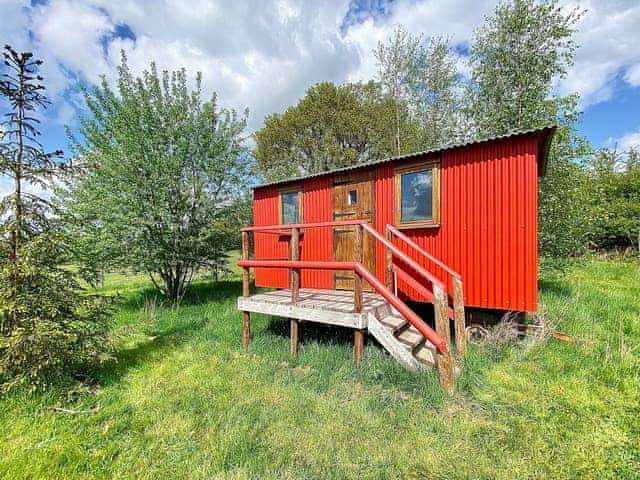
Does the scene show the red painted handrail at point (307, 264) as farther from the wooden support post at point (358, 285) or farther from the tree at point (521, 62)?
the tree at point (521, 62)

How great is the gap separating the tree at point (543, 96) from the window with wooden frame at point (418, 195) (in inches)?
222

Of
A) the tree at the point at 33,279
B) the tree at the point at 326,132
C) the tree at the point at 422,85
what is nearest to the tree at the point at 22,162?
the tree at the point at 33,279

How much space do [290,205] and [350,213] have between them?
1583 mm

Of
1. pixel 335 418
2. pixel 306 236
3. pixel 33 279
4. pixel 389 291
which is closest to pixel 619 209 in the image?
pixel 306 236

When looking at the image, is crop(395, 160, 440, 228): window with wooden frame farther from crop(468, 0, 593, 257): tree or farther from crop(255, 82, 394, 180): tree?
crop(255, 82, 394, 180): tree

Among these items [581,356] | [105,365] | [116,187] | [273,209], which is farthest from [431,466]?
[116,187]

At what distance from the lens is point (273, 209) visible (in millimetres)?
6633

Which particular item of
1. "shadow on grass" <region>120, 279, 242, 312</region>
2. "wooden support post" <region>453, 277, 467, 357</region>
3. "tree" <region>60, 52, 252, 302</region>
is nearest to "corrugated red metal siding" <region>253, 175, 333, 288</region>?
"tree" <region>60, 52, 252, 302</region>

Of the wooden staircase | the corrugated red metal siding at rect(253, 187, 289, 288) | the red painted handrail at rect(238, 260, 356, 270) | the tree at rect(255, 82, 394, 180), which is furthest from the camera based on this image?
the tree at rect(255, 82, 394, 180)

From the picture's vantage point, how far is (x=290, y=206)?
6.40m

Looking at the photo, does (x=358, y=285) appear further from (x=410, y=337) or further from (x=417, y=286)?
(x=410, y=337)

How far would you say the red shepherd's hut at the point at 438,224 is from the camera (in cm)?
386

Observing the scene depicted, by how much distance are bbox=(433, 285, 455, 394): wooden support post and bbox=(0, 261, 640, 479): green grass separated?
0.12 meters

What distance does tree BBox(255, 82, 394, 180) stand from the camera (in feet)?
54.7
